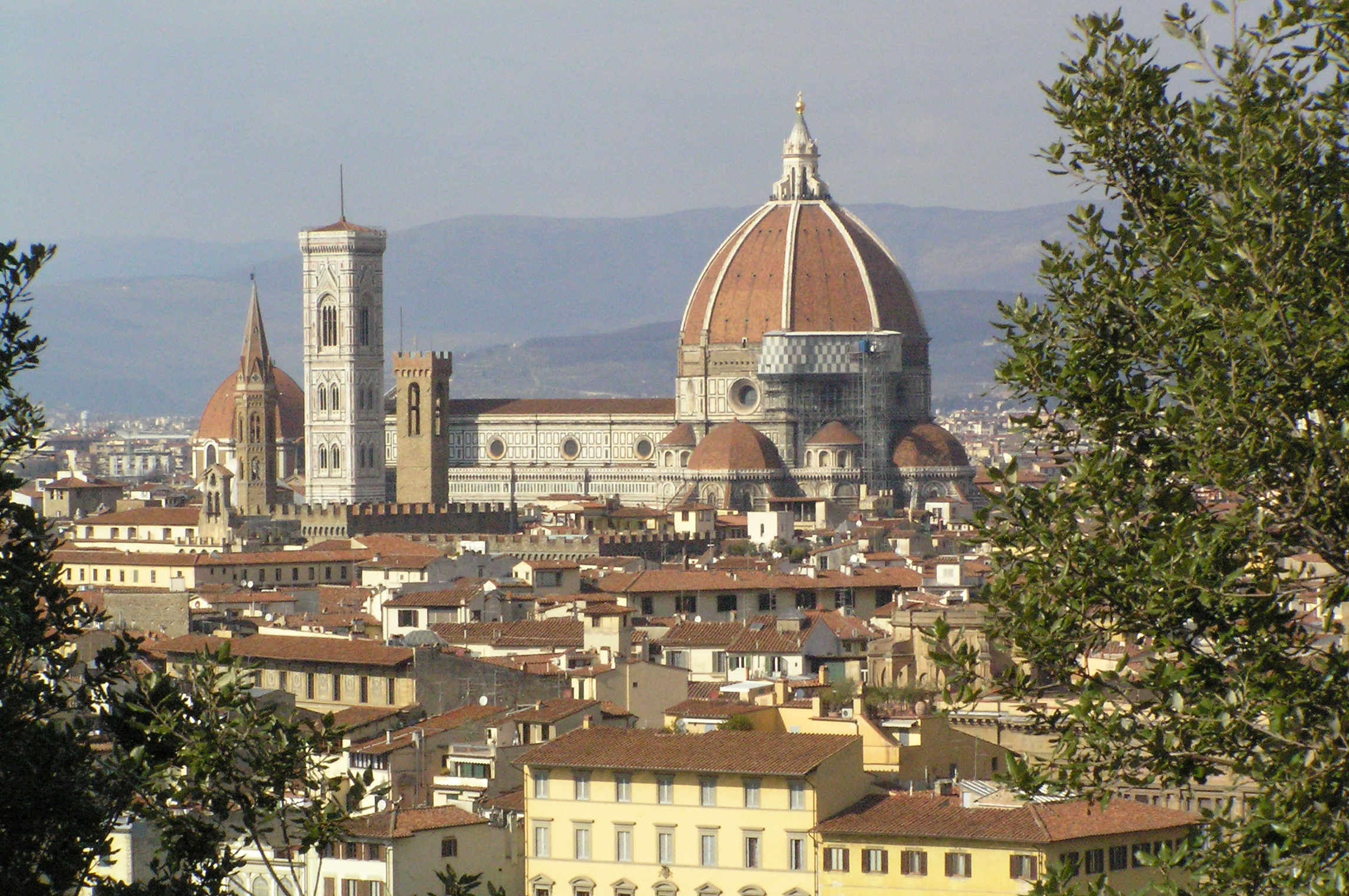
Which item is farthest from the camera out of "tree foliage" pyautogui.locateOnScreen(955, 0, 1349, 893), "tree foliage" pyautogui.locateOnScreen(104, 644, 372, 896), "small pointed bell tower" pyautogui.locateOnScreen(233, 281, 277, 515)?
"small pointed bell tower" pyautogui.locateOnScreen(233, 281, 277, 515)

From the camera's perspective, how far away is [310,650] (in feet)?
130

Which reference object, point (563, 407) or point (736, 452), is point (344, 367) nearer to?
point (563, 407)

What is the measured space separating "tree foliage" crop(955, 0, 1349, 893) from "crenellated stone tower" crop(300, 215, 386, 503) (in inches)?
4333

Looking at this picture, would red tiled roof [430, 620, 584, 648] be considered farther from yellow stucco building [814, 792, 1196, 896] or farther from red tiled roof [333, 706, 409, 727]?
yellow stucco building [814, 792, 1196, 896]

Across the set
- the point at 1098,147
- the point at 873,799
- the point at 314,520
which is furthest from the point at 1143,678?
the point at 314,520

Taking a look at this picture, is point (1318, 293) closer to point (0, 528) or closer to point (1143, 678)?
point (1143, 678)

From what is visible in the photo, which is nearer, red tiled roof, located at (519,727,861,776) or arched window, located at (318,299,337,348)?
red tiled roof, located at (519,727,861,776)

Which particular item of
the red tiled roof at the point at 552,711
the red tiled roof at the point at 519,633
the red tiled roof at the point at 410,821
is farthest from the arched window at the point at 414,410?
the red tiled roof at the point at 410,821

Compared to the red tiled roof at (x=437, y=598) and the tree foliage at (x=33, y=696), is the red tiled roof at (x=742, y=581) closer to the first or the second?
the red tiled roof at (x=437, y=598)

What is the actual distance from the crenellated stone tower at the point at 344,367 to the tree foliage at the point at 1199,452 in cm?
11005

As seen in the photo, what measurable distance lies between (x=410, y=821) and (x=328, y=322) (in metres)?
97.6

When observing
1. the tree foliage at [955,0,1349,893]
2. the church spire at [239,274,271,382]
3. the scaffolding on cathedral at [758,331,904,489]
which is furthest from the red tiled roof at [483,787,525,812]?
the scaffolding on cathedral at [758,331,904,489]

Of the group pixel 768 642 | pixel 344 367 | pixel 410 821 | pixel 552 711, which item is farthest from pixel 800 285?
pixel 410 821

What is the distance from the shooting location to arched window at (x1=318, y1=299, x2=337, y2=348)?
4808 inches
